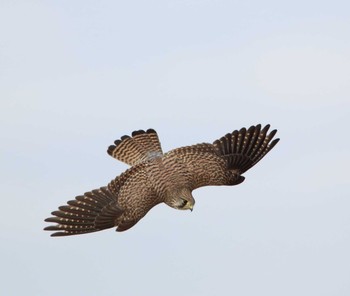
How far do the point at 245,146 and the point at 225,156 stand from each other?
590 millimetres

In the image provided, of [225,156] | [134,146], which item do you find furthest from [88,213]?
[225,156]

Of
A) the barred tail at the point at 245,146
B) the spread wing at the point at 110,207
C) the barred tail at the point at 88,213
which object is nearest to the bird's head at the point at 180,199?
the spread wing at the point at 110,207

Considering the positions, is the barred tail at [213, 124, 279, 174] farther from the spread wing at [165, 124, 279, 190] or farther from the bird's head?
the bird's head

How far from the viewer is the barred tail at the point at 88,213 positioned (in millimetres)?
31938

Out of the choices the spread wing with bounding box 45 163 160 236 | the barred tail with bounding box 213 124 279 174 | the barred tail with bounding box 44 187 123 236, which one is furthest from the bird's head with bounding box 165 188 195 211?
the barred tail with bounding box 213 124 279 174

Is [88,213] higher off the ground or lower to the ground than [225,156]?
lower

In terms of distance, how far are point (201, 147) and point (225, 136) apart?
85cm

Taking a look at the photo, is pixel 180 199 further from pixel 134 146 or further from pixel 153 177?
pixel 134 146

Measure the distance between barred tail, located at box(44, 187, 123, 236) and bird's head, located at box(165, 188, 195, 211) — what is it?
125 centimetres

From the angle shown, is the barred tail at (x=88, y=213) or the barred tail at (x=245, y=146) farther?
the barred tail at (x=245, y=146)

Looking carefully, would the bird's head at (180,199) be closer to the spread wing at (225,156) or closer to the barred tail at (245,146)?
the spread wing at (225,156)

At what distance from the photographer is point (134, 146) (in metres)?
33.1

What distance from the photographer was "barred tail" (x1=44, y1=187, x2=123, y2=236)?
31938mm

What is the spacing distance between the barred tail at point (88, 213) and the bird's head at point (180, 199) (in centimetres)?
125
